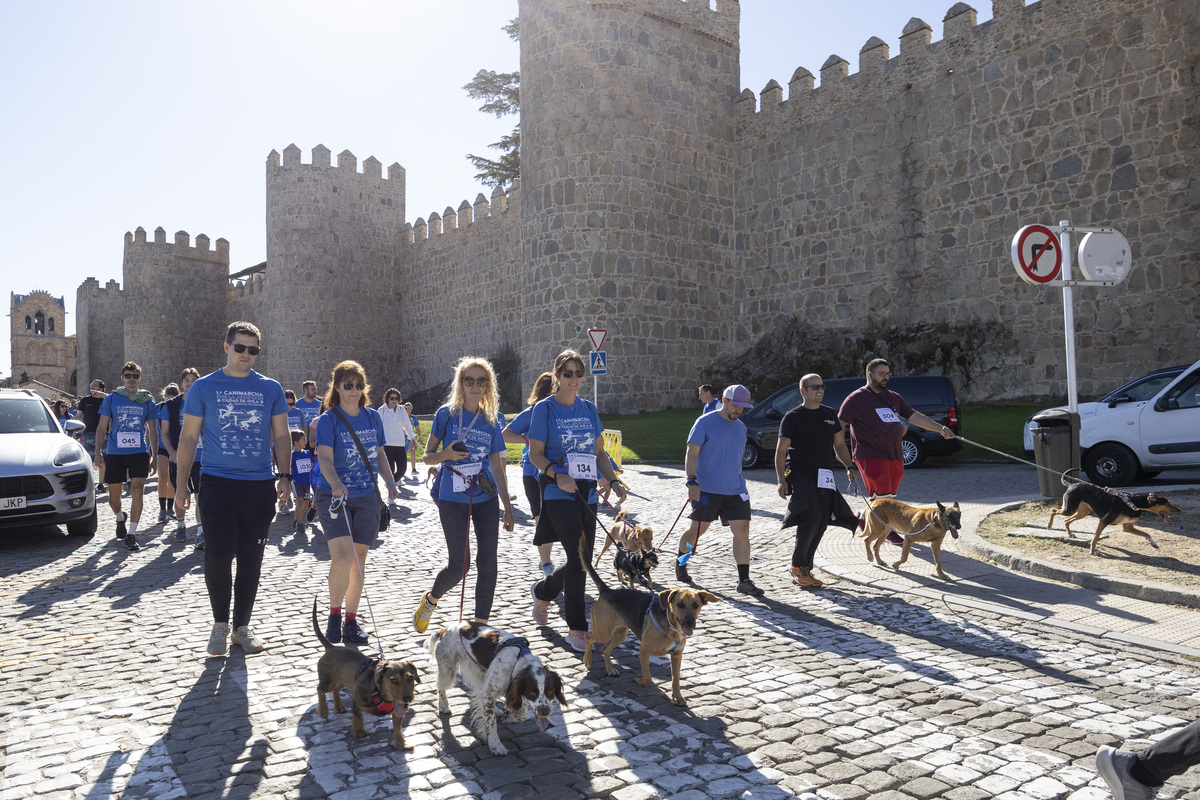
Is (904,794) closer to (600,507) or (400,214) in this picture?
(600,507)

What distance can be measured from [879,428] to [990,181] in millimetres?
15793

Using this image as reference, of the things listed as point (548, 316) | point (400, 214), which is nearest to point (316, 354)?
point (400, 214)

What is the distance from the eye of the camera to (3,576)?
7.92 meters

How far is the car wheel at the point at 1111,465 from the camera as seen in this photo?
1143cm

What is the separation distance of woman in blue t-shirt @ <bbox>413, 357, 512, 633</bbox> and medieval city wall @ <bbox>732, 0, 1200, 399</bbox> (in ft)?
58.2

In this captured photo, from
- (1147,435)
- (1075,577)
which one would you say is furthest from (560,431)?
(1147,435)

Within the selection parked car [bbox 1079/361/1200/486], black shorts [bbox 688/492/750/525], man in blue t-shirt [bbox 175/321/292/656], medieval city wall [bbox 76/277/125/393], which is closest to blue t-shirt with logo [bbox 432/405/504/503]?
man in blue t-shirt [bbox 175/321/292/656]

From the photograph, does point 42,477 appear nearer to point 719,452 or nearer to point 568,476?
point 568,476

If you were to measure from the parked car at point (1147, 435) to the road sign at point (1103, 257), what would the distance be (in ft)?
7.15

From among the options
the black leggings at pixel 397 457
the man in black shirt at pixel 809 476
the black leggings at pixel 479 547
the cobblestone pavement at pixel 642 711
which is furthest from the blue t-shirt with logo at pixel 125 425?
the man in black shirt at pixel 809 476

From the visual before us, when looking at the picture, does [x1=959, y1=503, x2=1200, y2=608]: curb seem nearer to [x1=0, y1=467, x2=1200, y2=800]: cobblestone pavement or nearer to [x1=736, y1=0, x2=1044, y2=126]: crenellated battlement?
[x1=0, y1=467, x2=1200, y2=800]: cobblestone pavement

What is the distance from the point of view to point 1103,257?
980cm

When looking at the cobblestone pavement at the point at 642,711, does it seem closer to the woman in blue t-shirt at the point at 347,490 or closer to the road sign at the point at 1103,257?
the woman in blue t-shirt at the point at 347,490

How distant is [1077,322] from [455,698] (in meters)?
19.4
